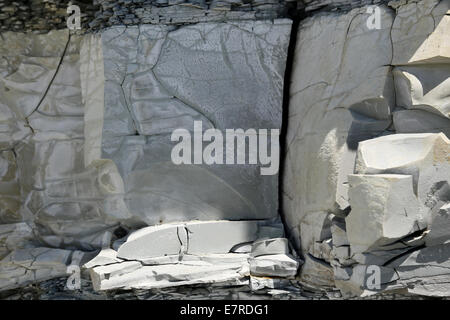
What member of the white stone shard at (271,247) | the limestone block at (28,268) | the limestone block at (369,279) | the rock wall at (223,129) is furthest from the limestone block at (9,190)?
the limestone block at (369,279)

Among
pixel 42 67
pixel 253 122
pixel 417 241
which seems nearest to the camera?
pixel 417 241

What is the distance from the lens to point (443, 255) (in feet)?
8.23

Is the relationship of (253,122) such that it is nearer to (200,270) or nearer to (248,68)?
(248,68)

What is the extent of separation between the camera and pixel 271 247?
10.0 ft

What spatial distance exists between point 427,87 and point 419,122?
173 millimetres

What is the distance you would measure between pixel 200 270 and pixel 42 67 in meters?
1.83

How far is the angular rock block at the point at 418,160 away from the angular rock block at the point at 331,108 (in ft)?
0.75

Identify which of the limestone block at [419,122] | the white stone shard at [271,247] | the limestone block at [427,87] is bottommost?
the white stone shard at [271,247]

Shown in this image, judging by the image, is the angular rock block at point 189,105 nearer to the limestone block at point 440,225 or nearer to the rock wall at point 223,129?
the rock wall at point 223,129

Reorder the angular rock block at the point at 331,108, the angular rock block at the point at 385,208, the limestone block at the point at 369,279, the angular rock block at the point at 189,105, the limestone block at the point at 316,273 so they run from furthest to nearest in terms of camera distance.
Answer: the angular rock block at the point at 189,105
the limestone block at the point at 316,273
the angular rock block at the point at 331,108
the limestone block at the point at 369,279
the angular rock block at the point at 385,208

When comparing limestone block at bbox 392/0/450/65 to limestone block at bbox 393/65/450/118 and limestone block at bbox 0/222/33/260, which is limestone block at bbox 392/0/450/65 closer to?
limestone block at bbox 393/65/450/118

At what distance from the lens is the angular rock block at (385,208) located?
242 cm

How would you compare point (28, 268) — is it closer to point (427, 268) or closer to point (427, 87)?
point (427, 268)

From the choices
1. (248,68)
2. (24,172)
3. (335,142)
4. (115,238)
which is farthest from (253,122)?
(24,172)
